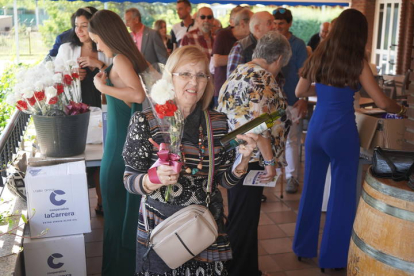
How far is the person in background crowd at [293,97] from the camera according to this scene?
4566 millimetres

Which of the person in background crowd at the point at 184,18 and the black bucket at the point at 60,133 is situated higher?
the person in background crowd at the point at 184,18

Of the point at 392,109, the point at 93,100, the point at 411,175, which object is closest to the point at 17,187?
the point at 93,100

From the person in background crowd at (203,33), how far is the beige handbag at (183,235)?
4.77 meters

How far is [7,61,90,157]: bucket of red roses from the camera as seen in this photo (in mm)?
2686

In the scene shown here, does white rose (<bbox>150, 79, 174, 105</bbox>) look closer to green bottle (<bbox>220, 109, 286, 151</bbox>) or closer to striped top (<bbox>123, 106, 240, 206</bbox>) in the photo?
striped top (<bbox>123, 106, 240, 206</bbox>)

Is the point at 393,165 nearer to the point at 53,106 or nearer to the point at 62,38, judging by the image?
the point at 53,106

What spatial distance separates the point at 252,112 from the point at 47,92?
1179mm

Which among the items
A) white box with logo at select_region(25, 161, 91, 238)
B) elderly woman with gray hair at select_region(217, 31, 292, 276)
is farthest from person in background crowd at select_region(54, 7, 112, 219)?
elderly woman with gray hair at select_region(217, 31, 292, 276)

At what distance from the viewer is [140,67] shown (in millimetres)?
2766

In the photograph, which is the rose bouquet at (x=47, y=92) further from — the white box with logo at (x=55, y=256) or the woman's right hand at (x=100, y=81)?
the white box with logo at (x=55, y=256)

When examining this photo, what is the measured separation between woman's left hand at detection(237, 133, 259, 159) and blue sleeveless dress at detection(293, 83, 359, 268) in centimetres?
135

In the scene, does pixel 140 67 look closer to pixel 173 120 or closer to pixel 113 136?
pixel 113 136

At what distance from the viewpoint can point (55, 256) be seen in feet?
8.28

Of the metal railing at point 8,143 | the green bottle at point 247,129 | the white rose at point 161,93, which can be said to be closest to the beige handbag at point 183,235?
the green bottle at point 247,129
